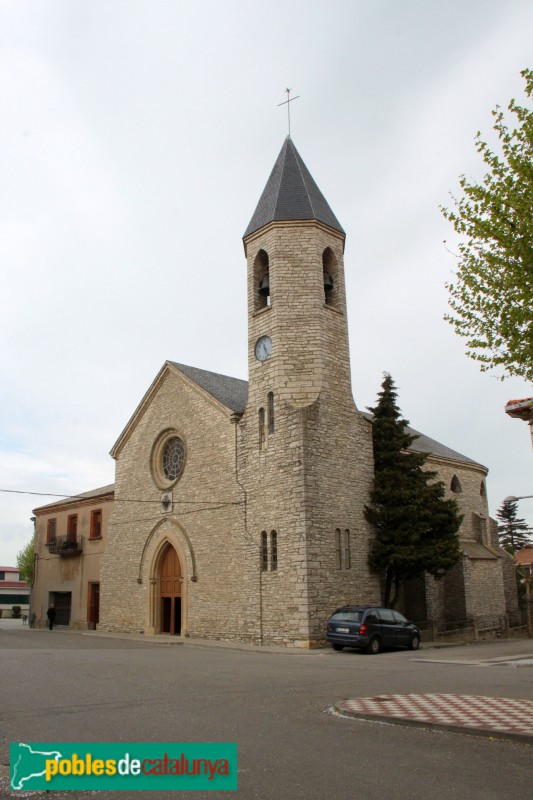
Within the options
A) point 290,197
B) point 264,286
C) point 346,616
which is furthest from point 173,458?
point 346,616

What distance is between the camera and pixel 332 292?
25984 mm

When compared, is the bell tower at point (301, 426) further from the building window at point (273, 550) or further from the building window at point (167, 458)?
the building window at point (167, 458)

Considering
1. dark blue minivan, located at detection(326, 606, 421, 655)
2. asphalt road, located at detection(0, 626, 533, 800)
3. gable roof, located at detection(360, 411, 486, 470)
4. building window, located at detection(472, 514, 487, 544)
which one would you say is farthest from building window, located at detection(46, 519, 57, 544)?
asphalt road, located at detection(0, 626, 533, 800)

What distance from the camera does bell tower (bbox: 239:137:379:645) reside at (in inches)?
857

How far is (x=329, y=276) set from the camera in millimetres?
26125

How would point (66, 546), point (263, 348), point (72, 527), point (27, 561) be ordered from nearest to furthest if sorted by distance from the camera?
1. point (263, 348)
2. point (66, 546)
3. point (72, 527)
4. point (27, 561)

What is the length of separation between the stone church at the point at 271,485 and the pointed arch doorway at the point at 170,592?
2.8 inches

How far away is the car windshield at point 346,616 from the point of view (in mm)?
19328

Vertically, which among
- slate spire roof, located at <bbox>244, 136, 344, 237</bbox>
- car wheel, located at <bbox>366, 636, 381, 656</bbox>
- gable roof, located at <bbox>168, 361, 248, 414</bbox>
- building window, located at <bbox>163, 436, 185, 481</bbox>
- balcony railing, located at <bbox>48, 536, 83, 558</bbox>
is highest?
slate spire roof, located at <bbox>244, 136, 344, 237</bbox>

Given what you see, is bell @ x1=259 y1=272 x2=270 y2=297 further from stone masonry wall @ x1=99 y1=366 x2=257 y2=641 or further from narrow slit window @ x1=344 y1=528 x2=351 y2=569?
narrow slit window @ x1=344 y1=528 x2=351 y2=569

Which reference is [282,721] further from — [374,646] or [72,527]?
[72,527]

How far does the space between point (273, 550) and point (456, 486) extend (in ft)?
52.0

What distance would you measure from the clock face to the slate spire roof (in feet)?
14.8

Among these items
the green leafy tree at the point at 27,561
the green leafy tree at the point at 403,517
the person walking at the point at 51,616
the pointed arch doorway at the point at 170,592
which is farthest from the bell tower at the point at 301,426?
the green leafy tree at the point at 27,561
